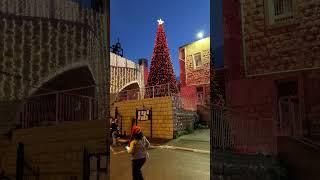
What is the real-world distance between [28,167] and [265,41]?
5.23 feet

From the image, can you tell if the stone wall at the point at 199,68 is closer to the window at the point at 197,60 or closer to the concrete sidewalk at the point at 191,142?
the window at the point at 197,60

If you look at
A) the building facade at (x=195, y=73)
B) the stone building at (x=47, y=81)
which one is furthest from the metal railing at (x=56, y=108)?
the building facade at (x=195, y=73)

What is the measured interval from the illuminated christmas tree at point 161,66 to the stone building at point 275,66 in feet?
1.48

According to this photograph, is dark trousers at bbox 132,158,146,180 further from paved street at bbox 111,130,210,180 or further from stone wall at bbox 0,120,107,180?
stone wall at bbox 0,120,107,180

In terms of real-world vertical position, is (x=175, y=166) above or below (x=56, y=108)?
below

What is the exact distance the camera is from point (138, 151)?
181cm

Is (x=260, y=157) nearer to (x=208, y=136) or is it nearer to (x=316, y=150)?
(x=316, y=150)

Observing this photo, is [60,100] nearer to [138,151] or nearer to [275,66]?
[138,151]

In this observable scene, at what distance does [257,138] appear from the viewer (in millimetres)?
1437

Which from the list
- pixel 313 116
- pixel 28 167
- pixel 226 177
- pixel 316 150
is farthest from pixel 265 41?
pixel 28 167

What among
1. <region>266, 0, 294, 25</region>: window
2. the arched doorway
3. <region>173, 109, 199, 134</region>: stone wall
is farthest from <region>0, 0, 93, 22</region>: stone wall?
<region>266, 0, 294, 25</region>: window

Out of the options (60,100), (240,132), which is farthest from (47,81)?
(240,132)

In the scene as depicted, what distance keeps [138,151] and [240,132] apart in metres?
0.60

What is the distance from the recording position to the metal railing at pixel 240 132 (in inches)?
55.3
